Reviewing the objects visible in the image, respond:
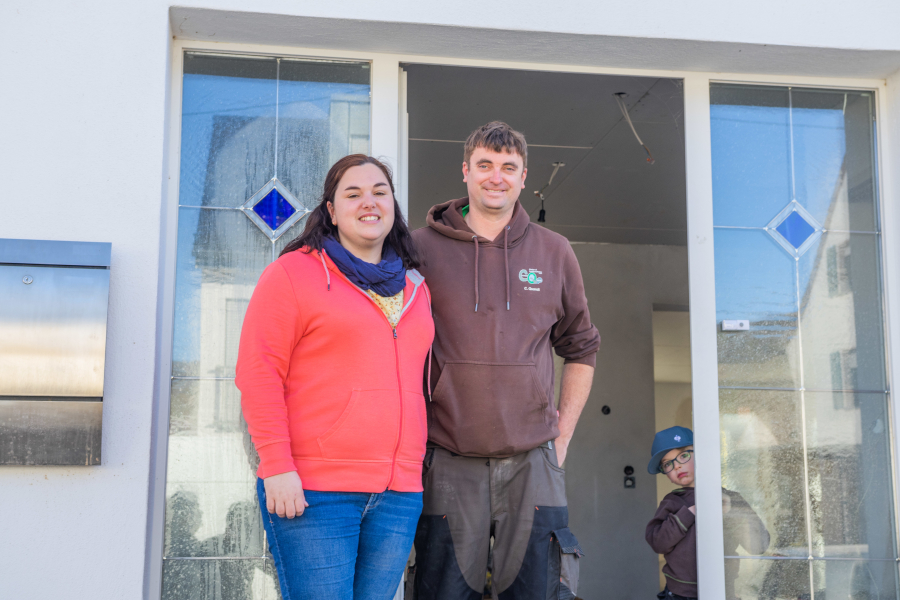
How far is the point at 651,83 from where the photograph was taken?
3.75m

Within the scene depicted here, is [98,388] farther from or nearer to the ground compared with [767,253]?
nearer to the ground

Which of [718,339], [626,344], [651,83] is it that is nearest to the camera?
[718,339]

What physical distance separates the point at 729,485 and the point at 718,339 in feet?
1.70

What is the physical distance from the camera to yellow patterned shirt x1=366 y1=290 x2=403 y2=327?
193cm

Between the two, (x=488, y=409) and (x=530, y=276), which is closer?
(x=488, y=409)

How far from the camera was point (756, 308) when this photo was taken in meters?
2.96

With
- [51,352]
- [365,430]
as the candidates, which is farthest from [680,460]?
[51,352]

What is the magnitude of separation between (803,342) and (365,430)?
73.6 inches

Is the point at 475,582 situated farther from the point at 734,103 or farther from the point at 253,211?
the point at 734,103

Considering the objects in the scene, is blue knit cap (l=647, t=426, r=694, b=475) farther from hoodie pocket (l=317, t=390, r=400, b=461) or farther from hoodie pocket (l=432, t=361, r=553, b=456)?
hoodie pocket (l=317, t=390, r=400, b=461)

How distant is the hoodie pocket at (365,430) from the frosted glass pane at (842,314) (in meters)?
1.79

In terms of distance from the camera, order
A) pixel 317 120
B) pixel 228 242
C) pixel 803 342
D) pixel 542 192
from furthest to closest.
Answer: pixel 542 192 < pixel 803 342 < pixel 317 120 < pixel 228 242

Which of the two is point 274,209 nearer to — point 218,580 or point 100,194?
point 100,194

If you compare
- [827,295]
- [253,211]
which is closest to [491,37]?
[253,211]
